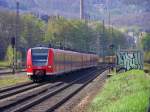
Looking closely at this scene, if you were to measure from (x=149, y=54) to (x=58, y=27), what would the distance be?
21613 millimetres

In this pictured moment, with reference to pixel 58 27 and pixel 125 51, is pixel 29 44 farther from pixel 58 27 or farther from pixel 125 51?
pixel 125 51

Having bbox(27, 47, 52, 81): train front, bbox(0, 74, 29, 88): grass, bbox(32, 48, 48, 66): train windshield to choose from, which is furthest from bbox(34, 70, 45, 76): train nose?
bbox(0, 74, 29, 88): grass

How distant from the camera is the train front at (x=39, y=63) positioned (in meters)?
46.5

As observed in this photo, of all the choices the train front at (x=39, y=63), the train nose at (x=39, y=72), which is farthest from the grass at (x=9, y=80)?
the train nose at (x=39, y=72)

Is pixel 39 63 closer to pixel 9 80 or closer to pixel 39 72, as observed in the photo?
pixel 39 72

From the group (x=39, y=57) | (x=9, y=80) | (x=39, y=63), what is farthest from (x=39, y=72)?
(x=9, y=80)

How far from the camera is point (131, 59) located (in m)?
61.5

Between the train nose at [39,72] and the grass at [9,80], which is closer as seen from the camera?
the grass at [9,80]

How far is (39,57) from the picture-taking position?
47.0 m

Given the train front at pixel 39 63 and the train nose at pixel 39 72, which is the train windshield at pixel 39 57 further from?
the train nose at pixel 39 72

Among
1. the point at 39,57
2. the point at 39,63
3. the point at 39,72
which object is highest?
the point at 39,57

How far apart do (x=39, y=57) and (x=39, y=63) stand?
513 millimetres

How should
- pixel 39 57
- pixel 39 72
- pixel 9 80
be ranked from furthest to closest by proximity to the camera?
pixel 9 80, pixel 39 57, pixel 39 72

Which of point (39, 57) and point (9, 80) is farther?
point (9, 80)
